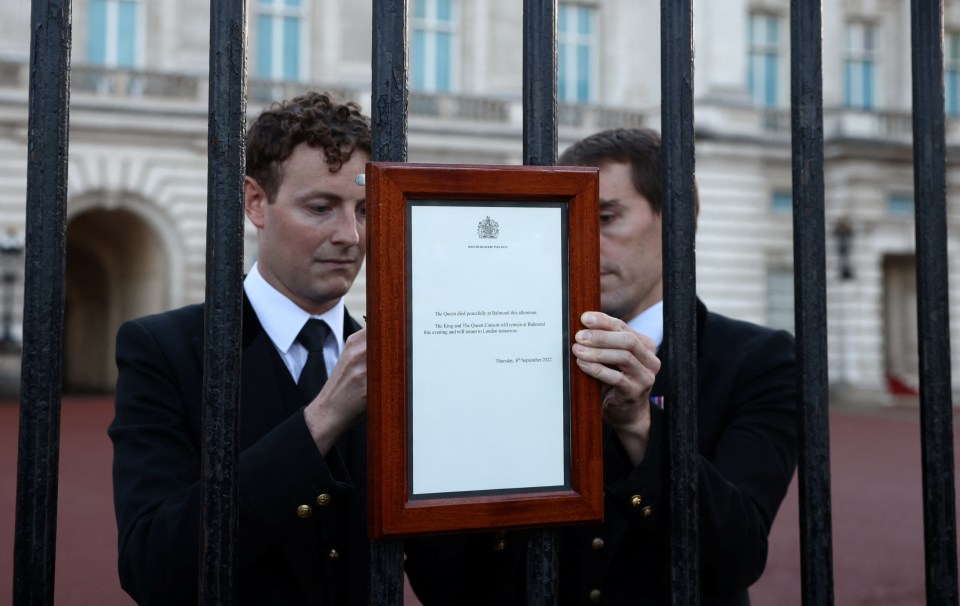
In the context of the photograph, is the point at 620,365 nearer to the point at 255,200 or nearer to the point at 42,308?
the point at 42,308

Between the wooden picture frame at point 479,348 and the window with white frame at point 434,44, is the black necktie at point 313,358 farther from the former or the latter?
the window with white frame at point 434,44

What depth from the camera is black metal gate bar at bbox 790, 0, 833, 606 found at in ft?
4.25

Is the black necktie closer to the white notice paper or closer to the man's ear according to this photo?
the man's ear

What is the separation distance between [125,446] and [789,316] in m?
20.8

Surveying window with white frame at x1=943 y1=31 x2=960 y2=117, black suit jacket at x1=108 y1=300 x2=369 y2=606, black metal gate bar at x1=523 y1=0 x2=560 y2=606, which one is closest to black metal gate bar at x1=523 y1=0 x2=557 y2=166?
black metal gate bar at x1=523 y1=0 x2=560 y2=606

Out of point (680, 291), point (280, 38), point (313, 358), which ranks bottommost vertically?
→ point (313, 358)

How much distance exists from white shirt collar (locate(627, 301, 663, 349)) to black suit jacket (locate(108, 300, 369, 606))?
75cm

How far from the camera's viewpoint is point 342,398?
1.22 metres

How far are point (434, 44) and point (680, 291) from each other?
19.4m

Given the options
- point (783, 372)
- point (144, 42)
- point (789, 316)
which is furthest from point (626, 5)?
point (783, 372)

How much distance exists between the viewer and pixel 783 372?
6.84 feet

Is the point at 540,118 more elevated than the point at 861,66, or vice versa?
the point at 861,66

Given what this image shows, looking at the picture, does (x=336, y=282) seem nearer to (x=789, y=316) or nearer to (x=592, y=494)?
(x=592, y=494)

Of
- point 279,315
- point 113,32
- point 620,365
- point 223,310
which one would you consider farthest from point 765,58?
point 223,310
